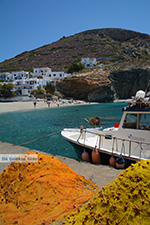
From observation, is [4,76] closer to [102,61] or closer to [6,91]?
[6,91]

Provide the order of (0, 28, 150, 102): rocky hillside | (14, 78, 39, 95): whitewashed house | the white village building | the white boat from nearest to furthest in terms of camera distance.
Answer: the white boat → (14, 78, 39, 95): whitewashed house → the white village building → (0, 28, 150, 102): rocky hillside

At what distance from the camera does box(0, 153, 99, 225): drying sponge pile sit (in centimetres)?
367

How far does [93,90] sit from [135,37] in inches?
4357

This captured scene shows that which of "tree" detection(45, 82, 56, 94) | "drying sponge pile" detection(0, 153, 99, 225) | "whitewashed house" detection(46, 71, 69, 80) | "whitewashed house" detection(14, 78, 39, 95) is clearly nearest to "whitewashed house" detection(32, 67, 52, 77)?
"whitewashed house" detection(46, 71, 69, 80)

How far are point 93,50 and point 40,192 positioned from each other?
136 metres

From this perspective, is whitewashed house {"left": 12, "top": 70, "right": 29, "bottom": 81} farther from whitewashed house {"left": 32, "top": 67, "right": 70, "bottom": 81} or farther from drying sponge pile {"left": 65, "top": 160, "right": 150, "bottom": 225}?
drying sponge pile {"left": 65, "top": 160, "right": 150, "bottom": 225}

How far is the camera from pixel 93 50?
424ft

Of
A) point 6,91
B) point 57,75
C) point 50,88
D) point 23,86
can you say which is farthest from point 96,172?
point 57,75

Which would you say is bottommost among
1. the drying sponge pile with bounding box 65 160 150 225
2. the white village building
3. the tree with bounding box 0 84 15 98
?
the drying sponge pile with bounding box 65 160 150 225

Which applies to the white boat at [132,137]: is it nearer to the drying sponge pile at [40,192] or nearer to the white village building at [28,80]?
the drying sponge pile at [40,192]

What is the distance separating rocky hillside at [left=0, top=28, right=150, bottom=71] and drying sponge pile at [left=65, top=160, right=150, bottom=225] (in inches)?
4222

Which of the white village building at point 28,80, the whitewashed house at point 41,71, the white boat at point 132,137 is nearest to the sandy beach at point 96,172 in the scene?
the white boat at point 132,137

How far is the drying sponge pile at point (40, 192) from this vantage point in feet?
12.1

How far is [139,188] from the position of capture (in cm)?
282
